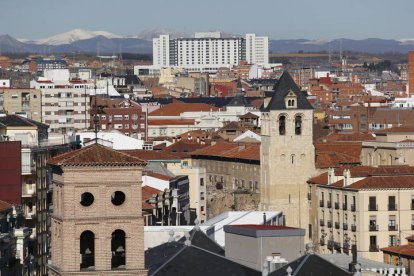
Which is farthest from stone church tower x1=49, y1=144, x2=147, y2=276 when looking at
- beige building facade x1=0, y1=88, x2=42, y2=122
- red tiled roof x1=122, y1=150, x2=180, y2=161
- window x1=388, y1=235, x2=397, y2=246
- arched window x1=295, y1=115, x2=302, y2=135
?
beige building facade x1=0, y1=88, x2=42, y2=122

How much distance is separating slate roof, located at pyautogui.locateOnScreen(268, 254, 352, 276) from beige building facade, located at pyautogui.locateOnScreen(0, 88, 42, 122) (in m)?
111

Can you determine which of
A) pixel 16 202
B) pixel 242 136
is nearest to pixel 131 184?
pixel 16 202

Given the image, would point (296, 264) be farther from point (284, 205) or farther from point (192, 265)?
point (284, 205)

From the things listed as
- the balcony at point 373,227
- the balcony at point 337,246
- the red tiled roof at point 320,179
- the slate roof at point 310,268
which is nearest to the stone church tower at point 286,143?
the red tiled roof at point 320,179

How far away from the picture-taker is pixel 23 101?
164 metres

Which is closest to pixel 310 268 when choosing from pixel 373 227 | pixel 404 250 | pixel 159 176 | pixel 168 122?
pixel 404 250

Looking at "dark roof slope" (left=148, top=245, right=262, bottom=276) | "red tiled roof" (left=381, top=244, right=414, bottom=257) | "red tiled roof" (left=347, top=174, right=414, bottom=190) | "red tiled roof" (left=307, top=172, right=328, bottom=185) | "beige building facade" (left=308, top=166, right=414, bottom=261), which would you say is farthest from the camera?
"red tiled roof" (left=307, top=172, right=328, bottom=185)

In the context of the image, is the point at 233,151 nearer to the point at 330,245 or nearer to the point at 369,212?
the point at 330,245

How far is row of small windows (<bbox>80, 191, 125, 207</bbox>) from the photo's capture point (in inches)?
1504

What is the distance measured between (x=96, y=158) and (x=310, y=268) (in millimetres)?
4494

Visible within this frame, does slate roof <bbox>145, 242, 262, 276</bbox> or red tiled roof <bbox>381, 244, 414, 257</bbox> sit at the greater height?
slate roof <bbox>145, 242, 262, 276</bbox>

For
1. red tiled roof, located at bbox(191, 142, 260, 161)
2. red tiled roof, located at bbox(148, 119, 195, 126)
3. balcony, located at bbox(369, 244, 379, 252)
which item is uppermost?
red tiled roof, located at bbox(191, 142, 260, 161)

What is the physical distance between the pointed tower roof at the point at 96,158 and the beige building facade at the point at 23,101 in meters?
112

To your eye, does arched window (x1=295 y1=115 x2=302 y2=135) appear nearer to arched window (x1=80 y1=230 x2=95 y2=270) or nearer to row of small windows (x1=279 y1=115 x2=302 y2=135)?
row of small windows (x1=279 y1=115 x2=302 y2=135)
